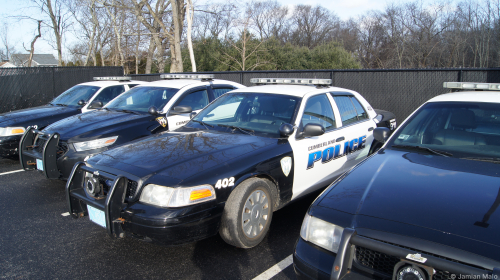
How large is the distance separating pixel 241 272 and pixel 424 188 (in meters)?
1.66

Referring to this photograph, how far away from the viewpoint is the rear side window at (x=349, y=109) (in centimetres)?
484

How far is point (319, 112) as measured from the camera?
14.8ft

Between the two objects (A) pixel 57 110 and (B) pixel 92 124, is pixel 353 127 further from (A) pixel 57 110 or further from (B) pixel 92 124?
(A) pixel 57 110

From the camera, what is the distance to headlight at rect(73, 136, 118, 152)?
5113 millimetres

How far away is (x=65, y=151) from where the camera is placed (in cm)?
512

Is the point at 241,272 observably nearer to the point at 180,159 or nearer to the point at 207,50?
the point at 180,159

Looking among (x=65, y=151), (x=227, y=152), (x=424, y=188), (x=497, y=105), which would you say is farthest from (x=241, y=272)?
(x=65, y=151)

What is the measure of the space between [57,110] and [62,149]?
2736 mm

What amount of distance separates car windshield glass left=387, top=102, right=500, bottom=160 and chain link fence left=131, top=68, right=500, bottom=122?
18.0 ft

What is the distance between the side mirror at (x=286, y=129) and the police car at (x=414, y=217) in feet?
3.25

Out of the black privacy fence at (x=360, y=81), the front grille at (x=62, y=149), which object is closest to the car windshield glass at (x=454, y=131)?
the front grille at (x=62, y=149)

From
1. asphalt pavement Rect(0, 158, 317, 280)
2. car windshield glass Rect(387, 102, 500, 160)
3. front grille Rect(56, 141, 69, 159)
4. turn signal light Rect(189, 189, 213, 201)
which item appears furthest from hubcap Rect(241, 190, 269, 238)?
front grille Rect(56, 141, 69, 159)

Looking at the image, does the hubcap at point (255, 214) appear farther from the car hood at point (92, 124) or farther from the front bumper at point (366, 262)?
the car hood at point (92, 124)

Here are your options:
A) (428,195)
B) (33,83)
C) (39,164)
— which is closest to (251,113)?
(428,195)
